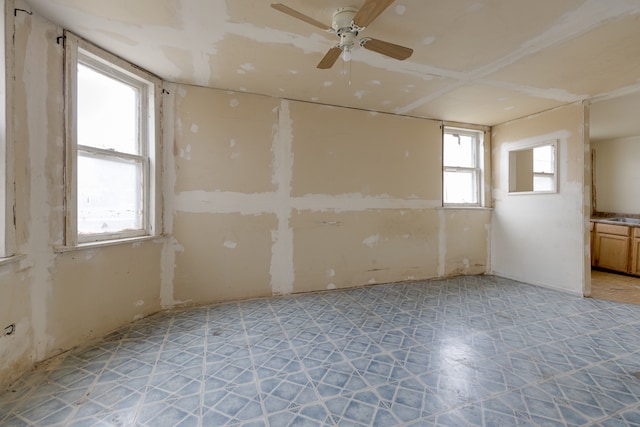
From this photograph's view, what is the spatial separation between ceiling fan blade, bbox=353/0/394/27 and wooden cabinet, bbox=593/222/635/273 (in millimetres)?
5861

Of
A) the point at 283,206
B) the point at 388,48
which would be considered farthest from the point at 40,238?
the point at 388,48

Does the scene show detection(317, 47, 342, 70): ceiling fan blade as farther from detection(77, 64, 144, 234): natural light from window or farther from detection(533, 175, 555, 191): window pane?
detection(533, 175, 555, 191): window pane

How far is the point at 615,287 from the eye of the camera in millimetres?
4121

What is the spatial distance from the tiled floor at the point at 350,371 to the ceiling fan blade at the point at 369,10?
243cm

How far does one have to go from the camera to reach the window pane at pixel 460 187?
4.82m

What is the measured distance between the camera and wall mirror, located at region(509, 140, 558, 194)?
4695 millimetres

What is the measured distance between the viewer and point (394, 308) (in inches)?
130

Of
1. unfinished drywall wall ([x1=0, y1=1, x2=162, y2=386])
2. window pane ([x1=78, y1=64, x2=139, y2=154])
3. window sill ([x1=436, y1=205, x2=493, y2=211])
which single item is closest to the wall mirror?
window sill ([x1=436, y1=205, x2=493, y2=211])

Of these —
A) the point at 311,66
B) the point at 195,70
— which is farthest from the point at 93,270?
Result: the point at 311,66

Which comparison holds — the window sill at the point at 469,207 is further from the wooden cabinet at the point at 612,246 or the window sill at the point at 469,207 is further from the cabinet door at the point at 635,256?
the cabinet door at the point at 635,256

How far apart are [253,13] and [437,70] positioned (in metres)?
1.94

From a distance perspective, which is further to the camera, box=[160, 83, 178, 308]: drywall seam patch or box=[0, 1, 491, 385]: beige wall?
box=[160, 83, 178, 308]: drywall seam patch

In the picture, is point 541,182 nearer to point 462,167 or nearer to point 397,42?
point 462,167

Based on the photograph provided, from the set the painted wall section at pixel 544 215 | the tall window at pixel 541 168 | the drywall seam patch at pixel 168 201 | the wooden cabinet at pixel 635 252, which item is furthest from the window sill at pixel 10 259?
the wooden cabinet at pixel 635 252
